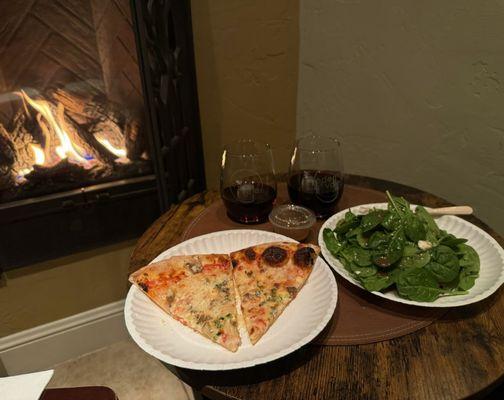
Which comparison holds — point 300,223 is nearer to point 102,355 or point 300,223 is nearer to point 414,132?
point 414,132

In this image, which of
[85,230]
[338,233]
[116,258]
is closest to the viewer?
[338,233]

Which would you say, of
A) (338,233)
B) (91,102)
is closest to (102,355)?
(91,102)

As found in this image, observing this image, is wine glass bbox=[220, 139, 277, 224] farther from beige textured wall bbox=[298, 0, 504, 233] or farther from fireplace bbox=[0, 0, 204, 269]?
beige textured wall bbox=[298, 0, 504, 233]

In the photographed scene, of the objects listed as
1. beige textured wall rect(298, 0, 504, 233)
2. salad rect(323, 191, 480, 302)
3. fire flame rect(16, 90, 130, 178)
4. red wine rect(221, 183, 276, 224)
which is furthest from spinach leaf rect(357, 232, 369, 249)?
fire flame rect(16, 90, 130, 178)

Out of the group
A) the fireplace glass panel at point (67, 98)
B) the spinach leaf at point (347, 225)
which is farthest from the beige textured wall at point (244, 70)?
the spinach leaf at point (347, 225)

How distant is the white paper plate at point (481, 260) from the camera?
72 cm

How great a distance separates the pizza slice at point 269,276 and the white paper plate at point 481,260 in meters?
0.07

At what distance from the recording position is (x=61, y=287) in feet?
5.17

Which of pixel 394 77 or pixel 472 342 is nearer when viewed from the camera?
Result: pixel 472 342

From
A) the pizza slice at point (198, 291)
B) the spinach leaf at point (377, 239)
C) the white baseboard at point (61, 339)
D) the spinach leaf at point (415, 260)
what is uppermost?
the spinach leaf at point (377, 239)

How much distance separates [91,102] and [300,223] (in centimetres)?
94

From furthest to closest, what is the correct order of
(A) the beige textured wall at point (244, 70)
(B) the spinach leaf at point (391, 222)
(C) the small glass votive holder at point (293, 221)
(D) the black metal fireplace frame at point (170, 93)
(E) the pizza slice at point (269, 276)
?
(A) the beige textured wall at point (244, 70), (D) the black metal fireplace frame at point (170, 93), (C) the small glass votive holder at point (293, 221), (B) the spinach leaf at point (391, 222), (E) the pizza slice at point (269, 276)

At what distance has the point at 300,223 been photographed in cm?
94

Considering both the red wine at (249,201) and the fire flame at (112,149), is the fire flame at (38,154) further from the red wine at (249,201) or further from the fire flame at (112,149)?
the red wine at (249,201)
